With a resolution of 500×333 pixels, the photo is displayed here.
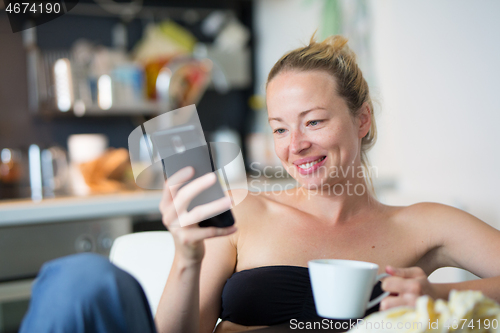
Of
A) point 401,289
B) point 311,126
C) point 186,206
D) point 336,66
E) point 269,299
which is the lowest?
point 269,299

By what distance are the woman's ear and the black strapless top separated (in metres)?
0.39

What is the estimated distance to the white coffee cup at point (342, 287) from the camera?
25.8 inches

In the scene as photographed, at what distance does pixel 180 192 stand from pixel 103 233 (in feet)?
4.31

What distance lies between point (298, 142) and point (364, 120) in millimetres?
246

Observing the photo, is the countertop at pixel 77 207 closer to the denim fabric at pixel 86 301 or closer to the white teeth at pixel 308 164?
the white teeth at pixel 308 164

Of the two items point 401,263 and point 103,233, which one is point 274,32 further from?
point 401,263

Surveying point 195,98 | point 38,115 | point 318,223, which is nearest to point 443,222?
point 318,223

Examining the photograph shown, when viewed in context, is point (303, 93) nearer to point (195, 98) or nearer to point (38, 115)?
point (195, 98)

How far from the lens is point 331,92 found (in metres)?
1.06

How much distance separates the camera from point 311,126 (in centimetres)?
103

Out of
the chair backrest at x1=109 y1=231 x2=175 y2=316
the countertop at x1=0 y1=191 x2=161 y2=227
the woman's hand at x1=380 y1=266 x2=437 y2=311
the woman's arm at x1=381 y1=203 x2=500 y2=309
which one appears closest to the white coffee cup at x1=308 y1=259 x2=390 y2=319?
the woman's hand at x1=380 y1=266 x2=437 y2=311

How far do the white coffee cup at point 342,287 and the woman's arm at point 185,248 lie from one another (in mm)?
151

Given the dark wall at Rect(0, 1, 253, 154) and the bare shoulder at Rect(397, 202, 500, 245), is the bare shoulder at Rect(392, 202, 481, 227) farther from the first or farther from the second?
the dark wall at Rect(0, 1, 253, 154)

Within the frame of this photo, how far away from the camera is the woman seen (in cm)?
98
